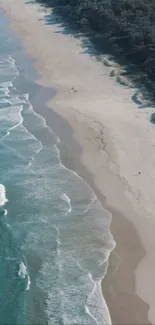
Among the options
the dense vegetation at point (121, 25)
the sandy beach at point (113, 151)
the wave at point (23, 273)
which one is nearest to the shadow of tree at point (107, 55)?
the dense vegetation at point (121, 25)

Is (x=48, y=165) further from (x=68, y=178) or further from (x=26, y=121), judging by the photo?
(x=26, y=121)

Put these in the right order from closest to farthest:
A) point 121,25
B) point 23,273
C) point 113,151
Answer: point 23,273
point 113,151
point 121,25

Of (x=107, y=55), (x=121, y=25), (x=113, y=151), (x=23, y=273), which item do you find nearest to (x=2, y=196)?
(x=23, y=273)

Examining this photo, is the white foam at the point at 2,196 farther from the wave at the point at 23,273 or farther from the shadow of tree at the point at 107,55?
the shadow of tree at the point at 107,55

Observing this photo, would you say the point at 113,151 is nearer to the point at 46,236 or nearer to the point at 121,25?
the point at 46,236

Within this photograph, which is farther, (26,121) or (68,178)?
(26,121)

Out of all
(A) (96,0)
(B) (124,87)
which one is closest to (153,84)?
(B) (124,87)
